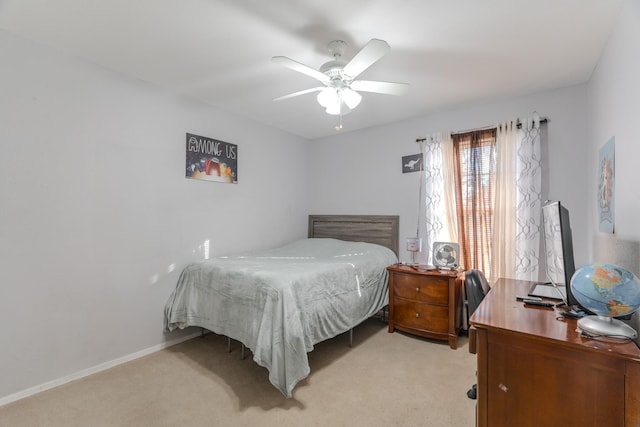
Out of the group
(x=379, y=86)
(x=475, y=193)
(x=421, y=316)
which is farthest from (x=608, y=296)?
(x=475, y=193)

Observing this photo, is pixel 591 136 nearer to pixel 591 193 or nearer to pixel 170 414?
pixel 591 193

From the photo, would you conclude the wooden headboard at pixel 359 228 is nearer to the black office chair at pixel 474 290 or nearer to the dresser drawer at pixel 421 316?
the dresser drawer at pixel 421 316

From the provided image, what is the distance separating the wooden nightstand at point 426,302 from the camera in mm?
2697

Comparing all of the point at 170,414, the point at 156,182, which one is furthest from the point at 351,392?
the point at 156,182

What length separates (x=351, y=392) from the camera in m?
2.01

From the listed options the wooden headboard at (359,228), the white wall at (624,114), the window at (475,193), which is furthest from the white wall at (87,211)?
the white wall at (624,114)

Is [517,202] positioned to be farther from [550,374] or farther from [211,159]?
[211,159]

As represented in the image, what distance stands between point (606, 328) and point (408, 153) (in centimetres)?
268

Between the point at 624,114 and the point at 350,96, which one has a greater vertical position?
the point at 350,96

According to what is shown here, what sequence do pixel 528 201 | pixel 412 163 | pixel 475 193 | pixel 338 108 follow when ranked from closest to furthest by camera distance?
1. pixel 338 108
2. pixel 528 201
3. pixel 475 193
4. pixel 412 163

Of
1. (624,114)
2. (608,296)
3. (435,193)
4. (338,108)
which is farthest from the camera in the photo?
(435,193)

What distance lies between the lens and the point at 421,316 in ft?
9.32

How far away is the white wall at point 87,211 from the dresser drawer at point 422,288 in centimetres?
194

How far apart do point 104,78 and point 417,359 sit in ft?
11.3
